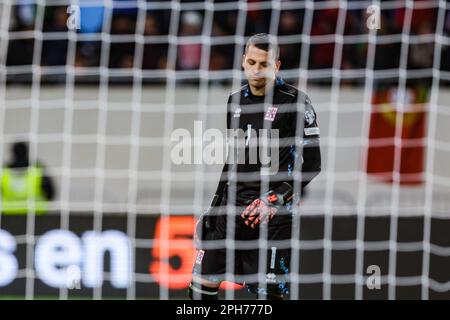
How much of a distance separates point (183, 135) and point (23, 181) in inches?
48.3

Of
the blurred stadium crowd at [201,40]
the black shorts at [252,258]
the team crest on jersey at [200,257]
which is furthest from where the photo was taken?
the blurred stadium crowd at [201,40]

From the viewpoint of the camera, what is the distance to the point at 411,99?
6.22 meters

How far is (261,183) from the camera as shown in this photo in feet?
14.5

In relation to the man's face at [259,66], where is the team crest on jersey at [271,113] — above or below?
below

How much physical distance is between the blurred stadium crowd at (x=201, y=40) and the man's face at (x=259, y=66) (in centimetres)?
155

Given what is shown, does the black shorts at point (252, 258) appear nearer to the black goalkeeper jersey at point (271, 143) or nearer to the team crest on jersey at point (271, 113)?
the black goalkeeper jersey at point (271, 143)

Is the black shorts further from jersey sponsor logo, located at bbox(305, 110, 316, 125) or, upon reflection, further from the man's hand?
jersey sponsor logo, located at bbox(305, 110, 316, 125)

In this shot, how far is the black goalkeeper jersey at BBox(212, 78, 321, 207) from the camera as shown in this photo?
14.2 feet

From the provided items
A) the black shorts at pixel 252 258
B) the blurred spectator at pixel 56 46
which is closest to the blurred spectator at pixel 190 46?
the blurred spectator at pixel 56 46

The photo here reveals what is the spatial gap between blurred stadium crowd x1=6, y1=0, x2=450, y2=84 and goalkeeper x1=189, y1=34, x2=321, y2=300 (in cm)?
155

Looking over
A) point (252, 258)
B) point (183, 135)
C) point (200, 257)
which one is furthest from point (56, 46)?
point (252, 258)

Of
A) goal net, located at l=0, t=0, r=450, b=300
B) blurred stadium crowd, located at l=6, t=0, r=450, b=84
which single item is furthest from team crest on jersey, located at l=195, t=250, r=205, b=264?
blurred stadium crowd, located at l=6, t=0, r=450, b=84

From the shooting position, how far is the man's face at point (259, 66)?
4281 millimetres
